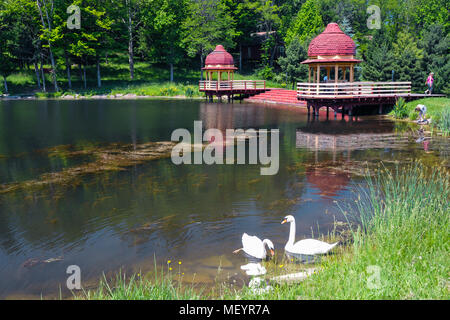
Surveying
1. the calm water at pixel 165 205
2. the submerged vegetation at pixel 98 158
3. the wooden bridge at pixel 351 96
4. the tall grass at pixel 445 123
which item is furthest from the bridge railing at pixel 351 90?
the submerged vegetation at pixel 98 158

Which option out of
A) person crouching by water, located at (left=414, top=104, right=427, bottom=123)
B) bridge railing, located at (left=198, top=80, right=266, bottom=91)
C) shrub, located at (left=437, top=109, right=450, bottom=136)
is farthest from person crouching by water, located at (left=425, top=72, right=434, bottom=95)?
bridge railing, located at (left=198, top=80, right=266, bottom=91)

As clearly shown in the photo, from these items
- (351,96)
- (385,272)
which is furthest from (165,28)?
(385,272)

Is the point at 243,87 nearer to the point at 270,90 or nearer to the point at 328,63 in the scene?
the point at 270,90

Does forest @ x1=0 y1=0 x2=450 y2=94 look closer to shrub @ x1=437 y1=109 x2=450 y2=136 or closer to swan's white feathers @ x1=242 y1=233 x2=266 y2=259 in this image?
shrub @ x1=437 y1=109 x2=450 y2=136

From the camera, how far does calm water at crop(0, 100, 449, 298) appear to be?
7445mm

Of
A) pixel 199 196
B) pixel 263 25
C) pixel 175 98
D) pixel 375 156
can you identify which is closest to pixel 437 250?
pixel 199 196

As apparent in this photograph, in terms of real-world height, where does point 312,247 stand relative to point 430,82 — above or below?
below

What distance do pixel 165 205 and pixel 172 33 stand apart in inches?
1769

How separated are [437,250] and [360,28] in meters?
61.4

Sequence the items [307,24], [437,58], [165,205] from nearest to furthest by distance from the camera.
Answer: [165,205] < [437,58] < [307,24]

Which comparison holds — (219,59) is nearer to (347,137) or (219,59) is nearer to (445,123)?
(347,137)

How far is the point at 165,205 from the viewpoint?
10.3 meters

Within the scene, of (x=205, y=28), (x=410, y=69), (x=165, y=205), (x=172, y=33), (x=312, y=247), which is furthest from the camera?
(x=172, y=33)

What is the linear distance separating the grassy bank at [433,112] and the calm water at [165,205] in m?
1.34
